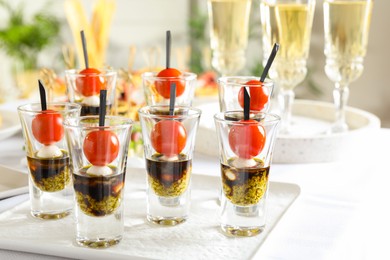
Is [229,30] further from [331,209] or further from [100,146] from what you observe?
[100,146]

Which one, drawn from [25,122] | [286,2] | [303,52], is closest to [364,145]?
[303,52]

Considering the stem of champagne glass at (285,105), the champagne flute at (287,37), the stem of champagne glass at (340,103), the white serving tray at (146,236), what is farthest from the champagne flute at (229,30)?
the white serving tray at (146,236)

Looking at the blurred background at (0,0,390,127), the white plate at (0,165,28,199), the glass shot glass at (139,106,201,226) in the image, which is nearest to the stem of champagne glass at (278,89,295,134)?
the glass shot glass at (139,106,201,226)

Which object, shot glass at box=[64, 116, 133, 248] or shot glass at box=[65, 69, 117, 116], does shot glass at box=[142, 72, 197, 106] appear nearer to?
shot glass at box=[65, 69, 117, 116]

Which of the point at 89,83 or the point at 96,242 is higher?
the point at 89,83

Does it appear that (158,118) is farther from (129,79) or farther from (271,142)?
(129,79)

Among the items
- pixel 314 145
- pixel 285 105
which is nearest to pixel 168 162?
pixel 314 145
